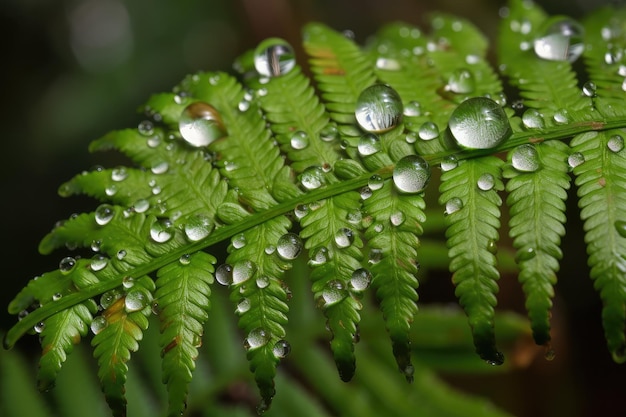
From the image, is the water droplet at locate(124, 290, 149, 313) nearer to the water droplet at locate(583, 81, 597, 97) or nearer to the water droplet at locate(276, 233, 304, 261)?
the water droplet at locate(276, 233, 304, 261)

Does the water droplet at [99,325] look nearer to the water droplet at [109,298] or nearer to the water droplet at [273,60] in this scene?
the water droplet at [109,298]

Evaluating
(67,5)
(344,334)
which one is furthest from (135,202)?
(67,5)

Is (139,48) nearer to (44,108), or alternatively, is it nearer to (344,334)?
(44,108)

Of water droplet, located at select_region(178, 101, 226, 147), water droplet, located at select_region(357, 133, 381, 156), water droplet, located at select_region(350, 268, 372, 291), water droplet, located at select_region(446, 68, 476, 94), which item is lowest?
water droplet, located at select_region(350, 268, 372, 291)

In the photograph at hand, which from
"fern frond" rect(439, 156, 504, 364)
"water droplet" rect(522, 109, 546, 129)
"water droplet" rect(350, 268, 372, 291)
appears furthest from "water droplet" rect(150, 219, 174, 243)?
"water droplet" rect(522, 109, 546, 129)

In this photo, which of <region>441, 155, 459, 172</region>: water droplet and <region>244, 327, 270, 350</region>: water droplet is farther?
<region>441, 155, 459, 172</region>: water droplet

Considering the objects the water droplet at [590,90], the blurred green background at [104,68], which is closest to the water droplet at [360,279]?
the water droplet at [590,90]

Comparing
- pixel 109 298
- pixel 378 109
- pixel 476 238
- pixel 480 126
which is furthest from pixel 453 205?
pixel 109 298
